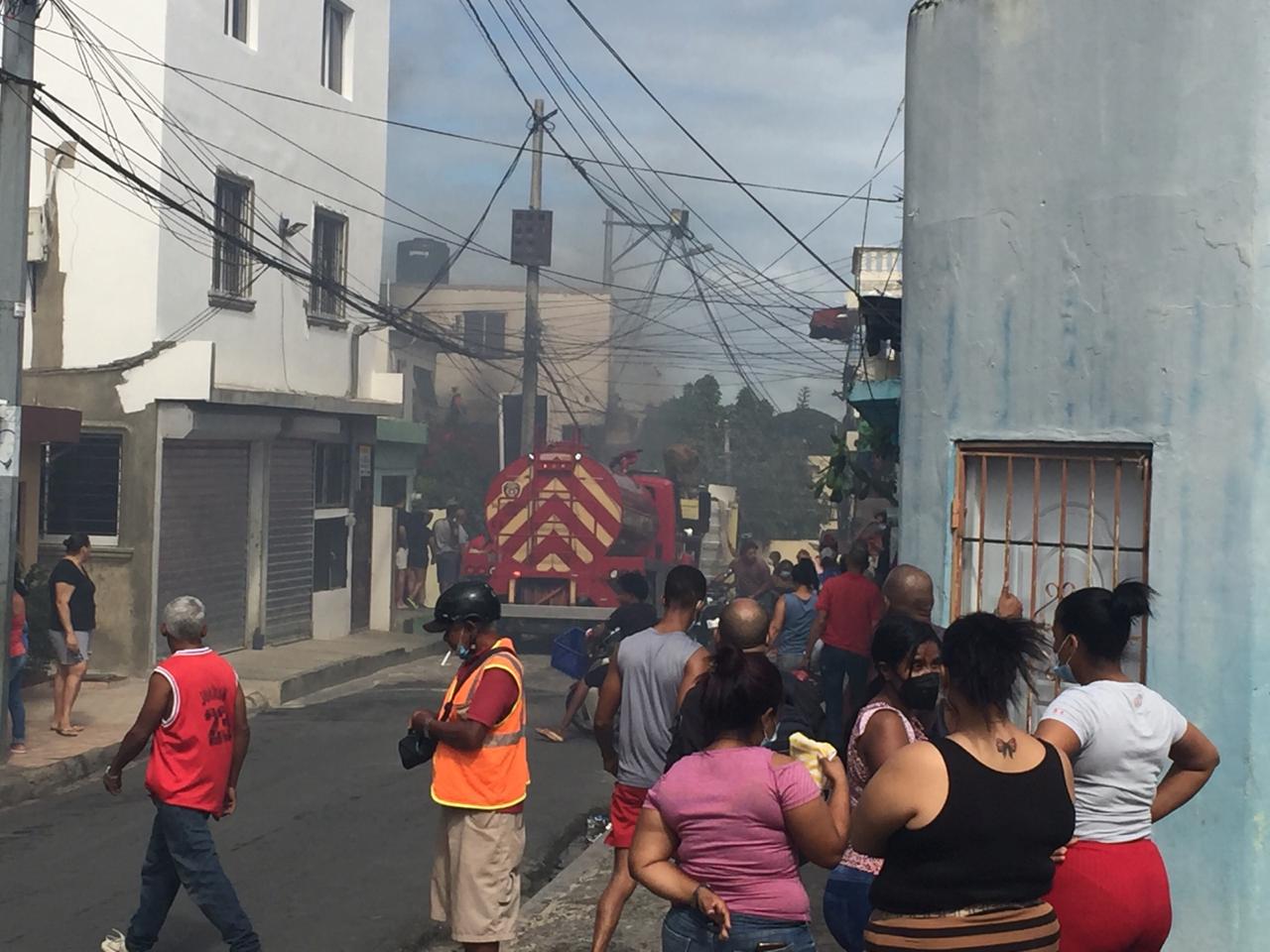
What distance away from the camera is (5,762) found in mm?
11180

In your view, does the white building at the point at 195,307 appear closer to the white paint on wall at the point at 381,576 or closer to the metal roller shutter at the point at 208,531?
the metal roller shutter at the point at 208,531

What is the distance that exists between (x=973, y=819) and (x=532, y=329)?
79.0 feet

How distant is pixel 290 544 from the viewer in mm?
20406

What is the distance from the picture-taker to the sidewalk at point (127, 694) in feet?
36.6

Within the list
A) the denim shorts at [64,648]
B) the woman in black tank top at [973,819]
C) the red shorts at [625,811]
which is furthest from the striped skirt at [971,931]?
the denim shorts at [64,648]

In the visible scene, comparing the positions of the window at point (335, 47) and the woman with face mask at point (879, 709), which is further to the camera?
the window at point (335, 47)

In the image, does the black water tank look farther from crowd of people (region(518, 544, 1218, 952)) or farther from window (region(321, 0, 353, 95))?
crowd of people (region(518, 544, 1218, 952))

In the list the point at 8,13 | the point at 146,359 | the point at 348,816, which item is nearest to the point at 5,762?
the point at 348,816

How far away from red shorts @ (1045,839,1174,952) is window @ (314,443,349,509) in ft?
59.5

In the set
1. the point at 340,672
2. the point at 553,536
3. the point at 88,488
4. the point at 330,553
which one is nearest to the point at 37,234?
the point at 88,488

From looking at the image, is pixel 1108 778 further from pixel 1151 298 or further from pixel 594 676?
pixel 594 676

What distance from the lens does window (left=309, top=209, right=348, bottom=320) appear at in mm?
Answer: 20922

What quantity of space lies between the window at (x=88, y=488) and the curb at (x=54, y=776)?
525cm

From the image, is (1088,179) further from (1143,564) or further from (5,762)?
(5,762)
